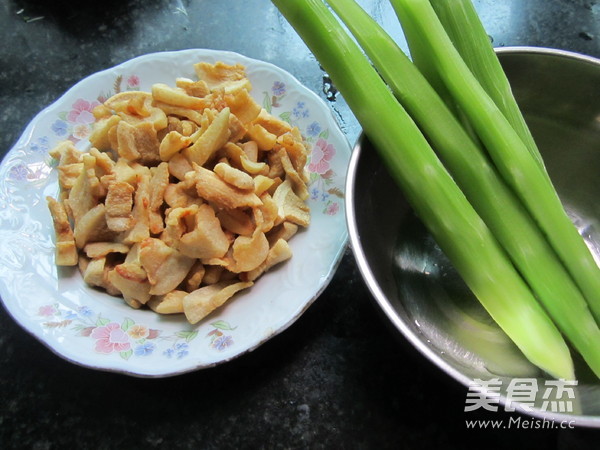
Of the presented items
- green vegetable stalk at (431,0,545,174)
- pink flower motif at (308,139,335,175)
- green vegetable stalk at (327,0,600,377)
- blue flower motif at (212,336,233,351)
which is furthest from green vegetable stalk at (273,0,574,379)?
blue flower motif at (212,336,233,351)

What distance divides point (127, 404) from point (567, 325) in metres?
0.91

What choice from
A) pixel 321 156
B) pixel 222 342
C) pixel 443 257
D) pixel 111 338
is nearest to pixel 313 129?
pixel 321 156

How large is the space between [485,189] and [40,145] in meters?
1.12

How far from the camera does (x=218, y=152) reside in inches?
51.1

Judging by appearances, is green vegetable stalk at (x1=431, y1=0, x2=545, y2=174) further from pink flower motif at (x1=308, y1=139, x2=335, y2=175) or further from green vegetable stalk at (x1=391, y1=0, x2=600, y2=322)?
pink flower motif at (x1=308, y1=139, x2=335, y2=175)

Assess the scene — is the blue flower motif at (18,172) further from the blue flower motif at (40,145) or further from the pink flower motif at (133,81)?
the pink flower motif at (133,81)

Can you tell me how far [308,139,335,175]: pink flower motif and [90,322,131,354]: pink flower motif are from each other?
0.61 metres

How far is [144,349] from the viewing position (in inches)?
43.4

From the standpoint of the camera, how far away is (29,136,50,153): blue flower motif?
1382 mm

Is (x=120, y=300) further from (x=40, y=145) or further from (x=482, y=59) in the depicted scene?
(x=482, y=59)

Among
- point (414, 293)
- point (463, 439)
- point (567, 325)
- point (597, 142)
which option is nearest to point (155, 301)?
point (414, 293)

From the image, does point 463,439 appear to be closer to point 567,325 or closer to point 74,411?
point 567,325

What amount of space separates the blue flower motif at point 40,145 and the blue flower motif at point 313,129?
691mm

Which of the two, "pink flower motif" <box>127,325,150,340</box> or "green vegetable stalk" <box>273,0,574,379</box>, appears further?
"pink flower motif" <box>127,325,150,340</box>
